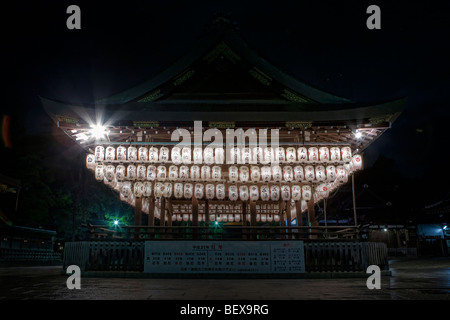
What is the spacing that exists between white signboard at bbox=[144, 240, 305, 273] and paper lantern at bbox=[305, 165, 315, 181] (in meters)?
3.74

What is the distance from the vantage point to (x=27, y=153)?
2692 cm

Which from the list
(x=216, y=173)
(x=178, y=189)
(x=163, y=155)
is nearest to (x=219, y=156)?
(x=216, y=173)

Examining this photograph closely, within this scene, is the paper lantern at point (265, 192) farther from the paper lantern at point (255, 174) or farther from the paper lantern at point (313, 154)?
the paper lantern at point (313, 154)

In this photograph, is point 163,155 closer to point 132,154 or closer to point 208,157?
point 132,154

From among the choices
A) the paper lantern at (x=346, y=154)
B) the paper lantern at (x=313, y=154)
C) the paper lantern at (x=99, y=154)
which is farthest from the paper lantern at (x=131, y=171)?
the paper lantern at (x=346, y=154)

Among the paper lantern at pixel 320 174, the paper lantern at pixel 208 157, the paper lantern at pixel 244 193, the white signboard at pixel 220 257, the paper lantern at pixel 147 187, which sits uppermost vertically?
the paper lantern at pixel 208 157

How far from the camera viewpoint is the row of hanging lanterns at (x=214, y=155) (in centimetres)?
1286

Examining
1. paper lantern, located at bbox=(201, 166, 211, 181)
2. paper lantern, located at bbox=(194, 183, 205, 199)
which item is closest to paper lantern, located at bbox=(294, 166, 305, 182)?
paper lantern, located at bbox=(201, 166, 211, 181)

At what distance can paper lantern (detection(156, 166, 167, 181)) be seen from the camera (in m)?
13.1

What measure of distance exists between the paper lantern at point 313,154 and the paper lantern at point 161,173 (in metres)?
6.21

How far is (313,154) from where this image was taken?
13.1 m

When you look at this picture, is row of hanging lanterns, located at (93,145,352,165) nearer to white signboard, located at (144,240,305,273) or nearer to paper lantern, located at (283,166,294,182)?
paper lantern, located at (283,166,294,182)

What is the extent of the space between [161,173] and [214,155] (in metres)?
2.39

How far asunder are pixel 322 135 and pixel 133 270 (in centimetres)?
994
